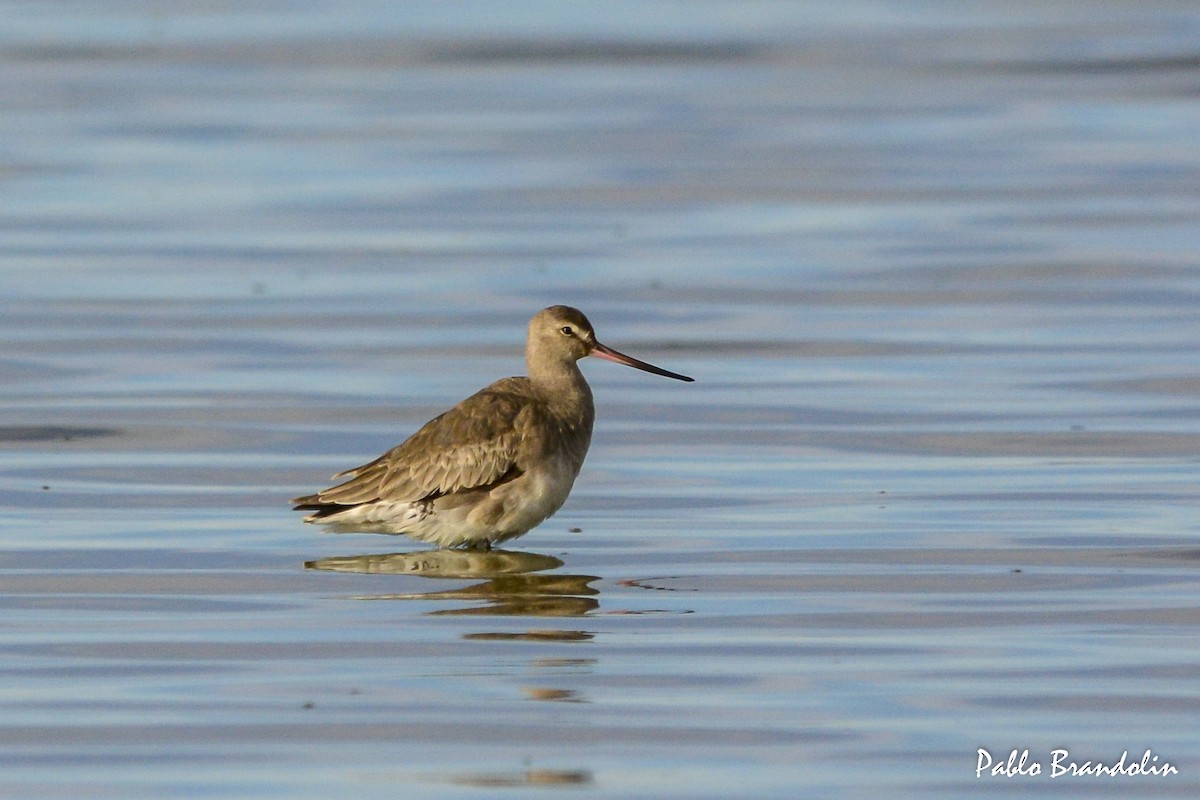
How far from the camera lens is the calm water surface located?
7223mm

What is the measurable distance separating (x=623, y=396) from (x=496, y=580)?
461cm

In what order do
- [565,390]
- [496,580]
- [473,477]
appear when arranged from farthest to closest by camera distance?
[565,390], [473,477], [496,580]

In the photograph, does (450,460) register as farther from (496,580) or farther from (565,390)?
(496,580)

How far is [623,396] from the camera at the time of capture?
14055 millimetres

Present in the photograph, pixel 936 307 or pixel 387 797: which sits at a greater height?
pixel 936 307

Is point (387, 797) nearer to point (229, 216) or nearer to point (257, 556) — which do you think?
point (257, 556)

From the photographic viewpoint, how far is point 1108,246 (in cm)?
1798

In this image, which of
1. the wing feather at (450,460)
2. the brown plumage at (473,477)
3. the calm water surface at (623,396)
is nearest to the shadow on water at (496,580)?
the calm water surface at (623,396)

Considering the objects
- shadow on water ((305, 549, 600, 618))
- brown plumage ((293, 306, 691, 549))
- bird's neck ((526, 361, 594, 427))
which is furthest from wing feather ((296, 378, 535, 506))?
shadow on water ((305, 549, 600, 618))

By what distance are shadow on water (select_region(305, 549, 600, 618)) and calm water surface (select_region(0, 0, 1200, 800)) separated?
4cm

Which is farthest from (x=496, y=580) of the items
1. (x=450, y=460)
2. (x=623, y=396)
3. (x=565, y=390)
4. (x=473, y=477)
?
(x=623, y=396)

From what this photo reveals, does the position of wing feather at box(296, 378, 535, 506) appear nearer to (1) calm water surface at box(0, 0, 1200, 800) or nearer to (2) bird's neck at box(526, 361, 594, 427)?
(2) bird's neck at box(526, 361, 594, 427)

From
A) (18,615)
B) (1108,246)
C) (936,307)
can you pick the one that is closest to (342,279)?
(936,307)

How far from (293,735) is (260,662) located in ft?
2.97
